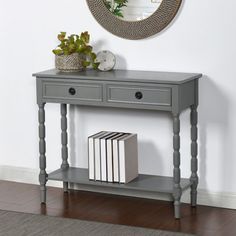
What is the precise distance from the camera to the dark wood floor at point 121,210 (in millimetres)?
4512

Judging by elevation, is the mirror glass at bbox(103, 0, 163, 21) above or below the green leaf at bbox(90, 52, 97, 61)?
above

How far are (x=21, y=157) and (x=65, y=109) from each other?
0.58 m

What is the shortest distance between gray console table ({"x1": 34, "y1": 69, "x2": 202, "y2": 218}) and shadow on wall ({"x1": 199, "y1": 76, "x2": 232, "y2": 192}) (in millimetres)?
83

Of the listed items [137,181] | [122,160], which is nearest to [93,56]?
[122,160]

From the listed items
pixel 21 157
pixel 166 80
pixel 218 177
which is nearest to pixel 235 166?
pixel 218 177

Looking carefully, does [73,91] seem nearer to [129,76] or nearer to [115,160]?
[129,76]

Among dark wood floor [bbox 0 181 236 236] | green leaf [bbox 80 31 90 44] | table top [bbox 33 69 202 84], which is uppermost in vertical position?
green leaf [bbox 80 31 90 44]

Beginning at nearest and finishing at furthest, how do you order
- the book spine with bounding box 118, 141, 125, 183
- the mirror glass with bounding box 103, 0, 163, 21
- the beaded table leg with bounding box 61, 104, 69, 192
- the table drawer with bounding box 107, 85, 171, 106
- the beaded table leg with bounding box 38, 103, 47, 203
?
the table drawer with bounding box 107, 85, 171, 106 → the book spine with bounding box 118, 141, 125, 183 → the mirror glass with bounding box 103, 0, 163, 21 → the beaded table leg with bounding box 38, 103, 47, 203 → the beaded table leg with bounding box 61, 104, 69, 192

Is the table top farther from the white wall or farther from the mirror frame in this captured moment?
the mirror frame

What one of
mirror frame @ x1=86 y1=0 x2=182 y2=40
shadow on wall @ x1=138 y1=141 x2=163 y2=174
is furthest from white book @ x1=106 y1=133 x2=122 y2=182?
mirror frame @ x1=86 y1=0 x2=182 y2=40

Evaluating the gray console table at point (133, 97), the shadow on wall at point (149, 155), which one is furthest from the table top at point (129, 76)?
the shadow on wall at point (149, 155)

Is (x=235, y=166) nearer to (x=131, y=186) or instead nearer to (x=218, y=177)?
(x=218, y=177)

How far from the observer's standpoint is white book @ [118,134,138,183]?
4668 millimetres

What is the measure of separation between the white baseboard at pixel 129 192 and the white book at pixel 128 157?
0.97 ft
